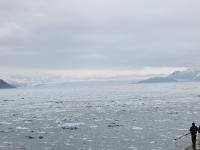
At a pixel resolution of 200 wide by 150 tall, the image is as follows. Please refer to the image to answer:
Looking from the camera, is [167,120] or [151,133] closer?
[151,133]

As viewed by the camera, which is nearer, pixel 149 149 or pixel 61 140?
pixel 149 149

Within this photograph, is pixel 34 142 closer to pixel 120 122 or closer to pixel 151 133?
pixel 151 133

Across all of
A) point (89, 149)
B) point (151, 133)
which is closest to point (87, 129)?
point (151, 133)

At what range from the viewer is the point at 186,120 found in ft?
216

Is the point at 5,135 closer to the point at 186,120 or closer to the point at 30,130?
the point at 30,130

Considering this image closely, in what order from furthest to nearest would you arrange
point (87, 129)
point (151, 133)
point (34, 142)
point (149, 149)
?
point (87, 129)
point (151, 133)
point (34, 142)
point (149, 149)

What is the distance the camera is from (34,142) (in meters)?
46.9

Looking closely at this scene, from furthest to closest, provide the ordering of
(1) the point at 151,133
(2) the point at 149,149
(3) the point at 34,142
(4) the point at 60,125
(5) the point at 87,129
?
(4) the point at 60,125 → (5) the point at 87,129 → (1) the point at 151,133 → (3) the point at 34,142 → (2) the point at 149,149

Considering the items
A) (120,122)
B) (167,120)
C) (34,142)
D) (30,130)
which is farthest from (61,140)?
(167,120)

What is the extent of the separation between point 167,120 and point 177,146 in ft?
83.6

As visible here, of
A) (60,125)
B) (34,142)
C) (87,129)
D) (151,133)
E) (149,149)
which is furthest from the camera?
(60,125)

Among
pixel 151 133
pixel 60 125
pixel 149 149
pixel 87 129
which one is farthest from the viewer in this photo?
pixel 60 125

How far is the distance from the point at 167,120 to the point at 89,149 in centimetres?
2882

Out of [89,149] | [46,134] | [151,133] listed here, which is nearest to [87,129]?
[46,134]
